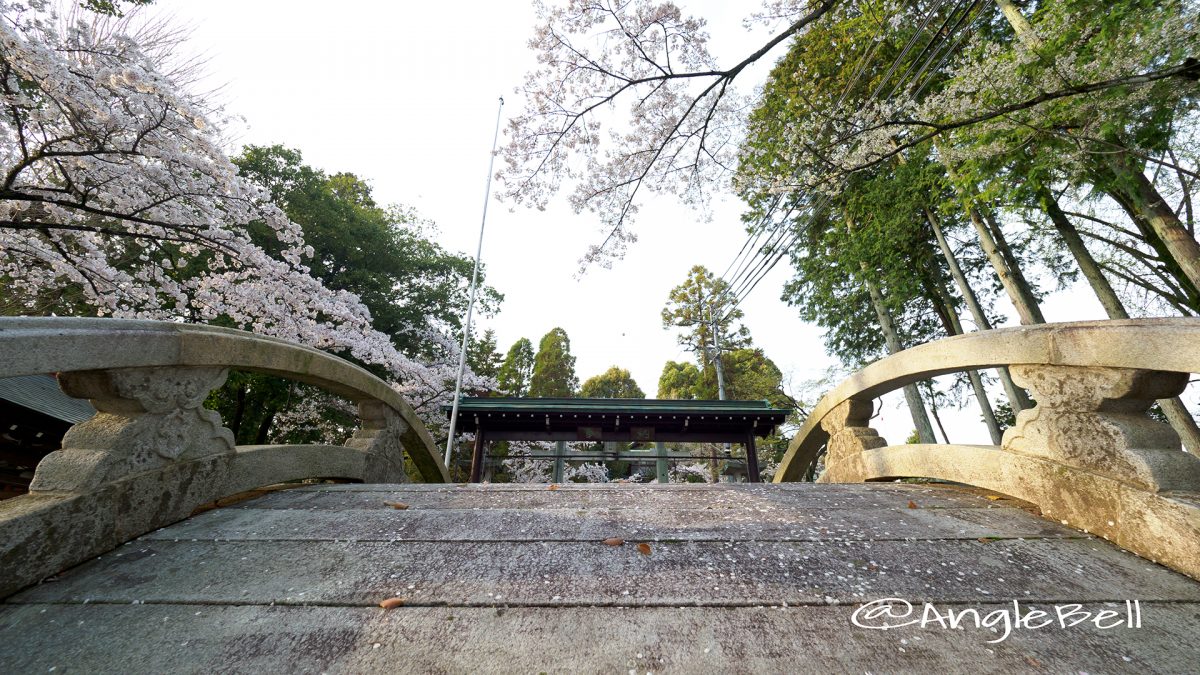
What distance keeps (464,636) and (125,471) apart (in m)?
1.81

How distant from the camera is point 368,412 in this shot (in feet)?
13.0

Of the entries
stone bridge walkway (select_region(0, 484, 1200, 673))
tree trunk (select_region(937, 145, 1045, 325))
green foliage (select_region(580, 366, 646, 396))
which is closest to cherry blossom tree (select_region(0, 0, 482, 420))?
stone bridge walkway (select_region(0, 484, 1200, 673))

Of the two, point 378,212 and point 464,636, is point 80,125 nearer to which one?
point 464,636

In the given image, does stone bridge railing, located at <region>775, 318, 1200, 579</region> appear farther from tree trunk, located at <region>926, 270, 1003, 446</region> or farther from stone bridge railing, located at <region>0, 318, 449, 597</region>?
tree trunk, located at <region>926, 270, 1003, 446</region>

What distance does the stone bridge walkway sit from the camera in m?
1.11

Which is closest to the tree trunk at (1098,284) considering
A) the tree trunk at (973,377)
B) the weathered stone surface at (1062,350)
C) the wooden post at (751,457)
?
the tree trunk at (973,377)

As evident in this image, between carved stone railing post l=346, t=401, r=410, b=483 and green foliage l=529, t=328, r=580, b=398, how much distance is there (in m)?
15.5

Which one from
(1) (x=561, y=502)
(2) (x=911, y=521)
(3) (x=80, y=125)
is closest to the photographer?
(2) (x=911, y=521)

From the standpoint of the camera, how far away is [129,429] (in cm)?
181

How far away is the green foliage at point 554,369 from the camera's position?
20.4 m

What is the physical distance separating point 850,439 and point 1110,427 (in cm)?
218

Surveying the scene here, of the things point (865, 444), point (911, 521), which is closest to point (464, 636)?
point (911, 521)

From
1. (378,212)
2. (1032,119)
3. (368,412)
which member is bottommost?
(368,412)

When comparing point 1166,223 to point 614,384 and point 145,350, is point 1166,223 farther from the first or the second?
point 614,384
